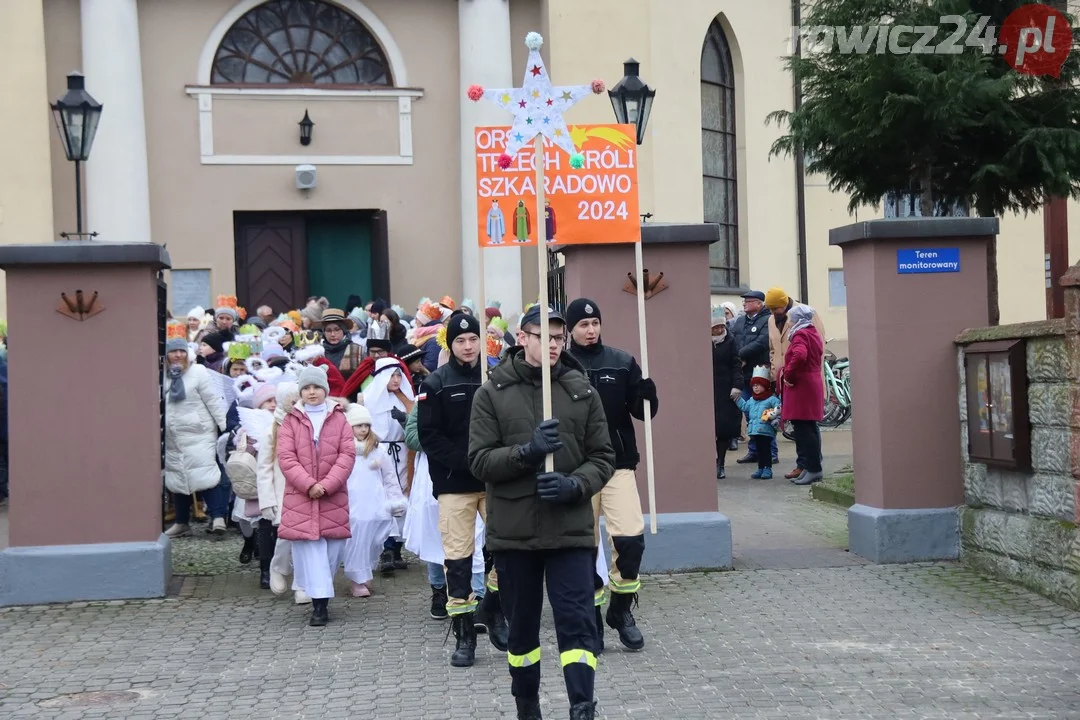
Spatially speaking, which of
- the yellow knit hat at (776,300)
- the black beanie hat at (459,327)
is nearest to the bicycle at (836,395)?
the yellow knit hat at (776,300)

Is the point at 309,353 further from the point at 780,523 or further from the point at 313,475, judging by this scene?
the point at 780,523

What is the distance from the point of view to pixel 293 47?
21094 mm

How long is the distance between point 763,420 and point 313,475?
25.6 ft

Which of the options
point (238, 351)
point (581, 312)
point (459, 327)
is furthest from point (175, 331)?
point (581, 312)

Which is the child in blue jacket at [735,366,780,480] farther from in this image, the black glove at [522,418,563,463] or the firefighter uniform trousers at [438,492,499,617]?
the black glove at [522,418,563,463]

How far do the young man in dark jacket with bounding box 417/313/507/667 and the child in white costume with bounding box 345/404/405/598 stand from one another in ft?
5.66

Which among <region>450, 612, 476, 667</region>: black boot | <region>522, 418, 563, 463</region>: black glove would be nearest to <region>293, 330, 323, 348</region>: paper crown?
<region>450, 612, 476, 667</region>: black boot

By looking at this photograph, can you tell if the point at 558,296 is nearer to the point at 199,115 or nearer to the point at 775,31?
the point at 199,115

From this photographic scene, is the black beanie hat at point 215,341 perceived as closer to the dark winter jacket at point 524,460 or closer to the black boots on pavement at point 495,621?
the black boots on pavement at point 495,621

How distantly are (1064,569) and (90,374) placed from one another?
6.37 m

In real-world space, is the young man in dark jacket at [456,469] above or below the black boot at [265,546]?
above

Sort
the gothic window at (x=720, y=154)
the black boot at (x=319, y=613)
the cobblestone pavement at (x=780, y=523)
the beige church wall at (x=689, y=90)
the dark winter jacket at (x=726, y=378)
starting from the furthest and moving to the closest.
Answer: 1. the gothic window at (x=720, y=154)
2. the beige church wall at (x=689, y=90)
3. the dark winter jacket at (x=726, y=378)
4. the cobblestone pavement at (x=780, y=523)
5. the black boot at (x=319, y=613)

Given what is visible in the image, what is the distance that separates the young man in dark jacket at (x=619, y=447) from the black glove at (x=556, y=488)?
6.63 feet

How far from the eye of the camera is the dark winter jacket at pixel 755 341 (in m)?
16.6
